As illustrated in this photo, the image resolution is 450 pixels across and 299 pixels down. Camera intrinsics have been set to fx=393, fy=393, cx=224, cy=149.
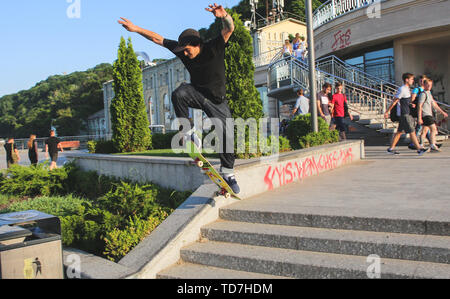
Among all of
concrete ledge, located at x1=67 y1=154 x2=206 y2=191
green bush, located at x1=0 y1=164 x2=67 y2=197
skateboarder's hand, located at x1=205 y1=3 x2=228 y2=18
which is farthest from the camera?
green bush, located at x1=0 y1=164 x2=67 y2=197

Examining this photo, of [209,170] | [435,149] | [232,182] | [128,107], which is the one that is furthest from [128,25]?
[435,149]

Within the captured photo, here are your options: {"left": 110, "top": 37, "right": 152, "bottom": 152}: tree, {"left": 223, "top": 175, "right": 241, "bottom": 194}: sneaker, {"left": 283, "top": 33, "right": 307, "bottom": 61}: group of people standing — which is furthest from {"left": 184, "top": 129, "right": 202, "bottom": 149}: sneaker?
{"left": 283, "top": 33, "right": 307, "bottom": 61}: group of people standing

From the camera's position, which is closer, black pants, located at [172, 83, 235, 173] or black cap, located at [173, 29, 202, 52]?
black cap, located at [173, 29, 202, 52]

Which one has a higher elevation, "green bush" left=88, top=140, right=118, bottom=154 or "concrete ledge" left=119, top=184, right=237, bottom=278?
"green bush" left=88, top=140, right=118, bottom=154

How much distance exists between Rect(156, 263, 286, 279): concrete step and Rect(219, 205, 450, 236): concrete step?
0.90 m

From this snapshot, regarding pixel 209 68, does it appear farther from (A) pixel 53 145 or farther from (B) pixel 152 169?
(A) pixel 53 145

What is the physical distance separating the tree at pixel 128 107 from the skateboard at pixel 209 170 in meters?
8.12

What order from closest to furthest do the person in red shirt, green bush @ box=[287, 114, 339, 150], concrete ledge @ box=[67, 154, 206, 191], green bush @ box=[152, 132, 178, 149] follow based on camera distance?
1. concrete ledge @ box=[67, 154, 206, 191]
2. green bush @ box=[287, 114, 339, 150]
3. the person in red shirt
4. green bush @ box=[152, 132, 178, 149]

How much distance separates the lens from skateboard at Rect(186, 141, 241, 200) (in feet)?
15.3

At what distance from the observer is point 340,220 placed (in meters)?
4.39

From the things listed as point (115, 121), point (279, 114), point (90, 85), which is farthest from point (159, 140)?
point (90, 85)

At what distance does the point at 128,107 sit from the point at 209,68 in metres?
8.76

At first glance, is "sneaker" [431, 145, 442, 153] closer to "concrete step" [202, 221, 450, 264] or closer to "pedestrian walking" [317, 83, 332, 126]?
"pedestrian walking" [317, 83, 332, 126]
